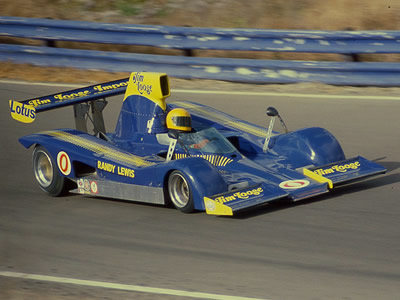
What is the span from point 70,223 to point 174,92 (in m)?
5.80

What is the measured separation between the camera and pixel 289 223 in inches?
303

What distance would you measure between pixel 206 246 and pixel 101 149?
212 cm

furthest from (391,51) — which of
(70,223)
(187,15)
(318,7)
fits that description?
(70,223)

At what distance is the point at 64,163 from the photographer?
905 cm

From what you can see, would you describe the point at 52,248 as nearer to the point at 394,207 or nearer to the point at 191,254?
the point at 191,254

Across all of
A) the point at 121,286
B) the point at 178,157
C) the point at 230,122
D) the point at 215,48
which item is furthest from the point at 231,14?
the point at 121,286

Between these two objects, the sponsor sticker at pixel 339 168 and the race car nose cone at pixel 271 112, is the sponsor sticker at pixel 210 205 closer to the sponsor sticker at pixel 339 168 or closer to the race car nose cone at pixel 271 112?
the sponsor sticker at pixel 339 168

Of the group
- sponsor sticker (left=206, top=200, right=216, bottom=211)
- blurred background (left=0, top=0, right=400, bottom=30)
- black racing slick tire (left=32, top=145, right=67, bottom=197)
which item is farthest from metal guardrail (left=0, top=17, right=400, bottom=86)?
sponsor sticker (left=206, top=200, right=216, bottom=211)

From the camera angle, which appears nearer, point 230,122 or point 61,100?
→ point 61,100

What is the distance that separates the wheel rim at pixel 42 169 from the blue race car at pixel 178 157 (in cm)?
1

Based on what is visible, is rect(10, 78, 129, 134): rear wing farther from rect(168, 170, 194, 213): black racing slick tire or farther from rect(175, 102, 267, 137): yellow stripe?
rect(168, 170, 194, 213): black racing slick tire

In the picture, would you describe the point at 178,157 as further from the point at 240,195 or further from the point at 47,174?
the point at 47,174

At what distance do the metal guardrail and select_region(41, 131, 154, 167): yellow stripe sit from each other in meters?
4.95

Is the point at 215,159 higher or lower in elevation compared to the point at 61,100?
lower
